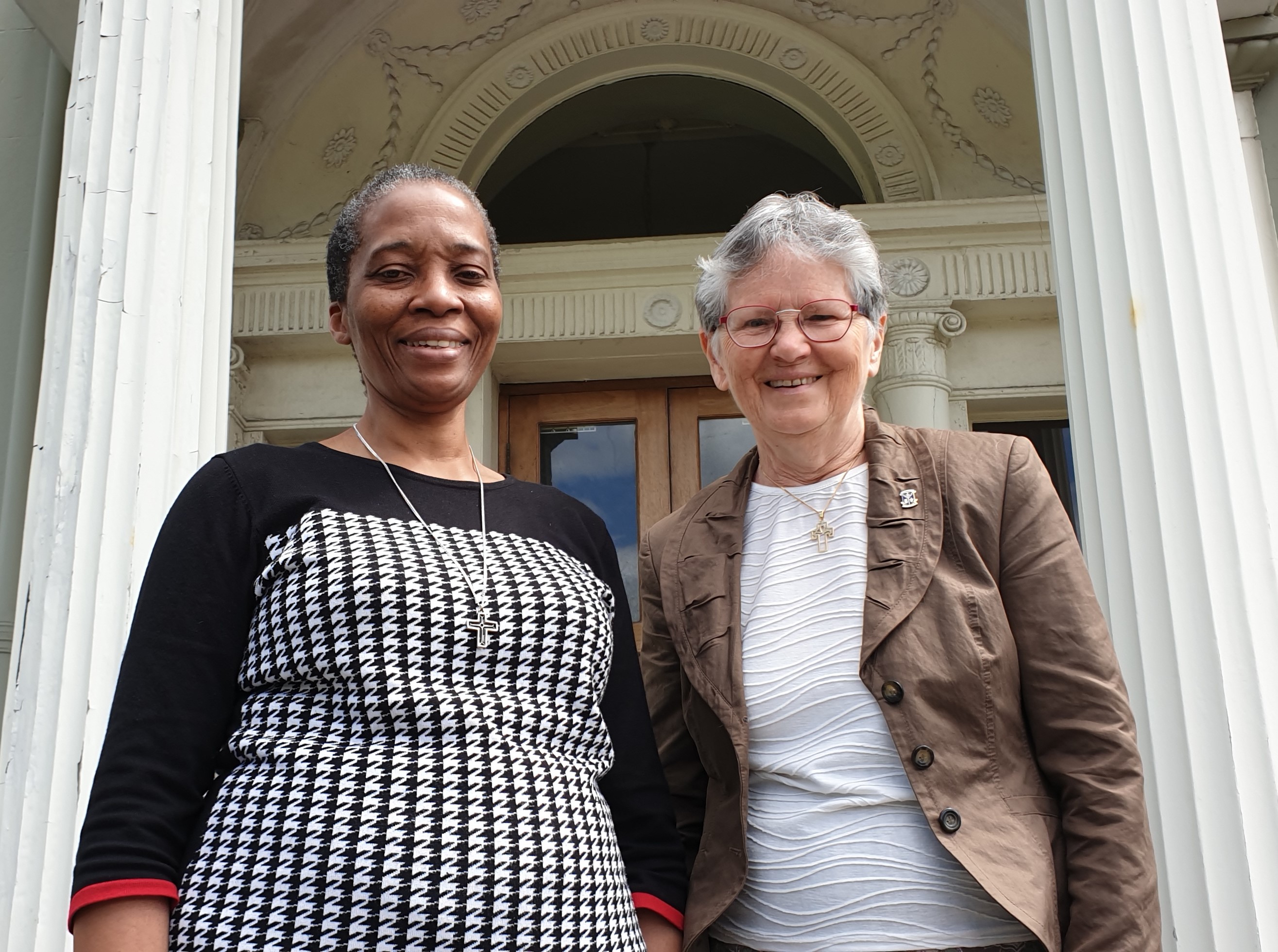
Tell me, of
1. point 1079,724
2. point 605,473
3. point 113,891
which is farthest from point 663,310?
point 113,891

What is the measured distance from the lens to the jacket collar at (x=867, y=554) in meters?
1.63

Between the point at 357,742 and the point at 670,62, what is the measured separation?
209 inches

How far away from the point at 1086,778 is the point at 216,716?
44.9 inches

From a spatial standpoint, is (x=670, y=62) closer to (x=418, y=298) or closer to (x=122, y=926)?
(x=418, y=298)

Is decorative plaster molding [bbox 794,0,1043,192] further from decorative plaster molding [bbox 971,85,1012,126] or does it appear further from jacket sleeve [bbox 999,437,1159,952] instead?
jacket sleeve [bbox 999,437,1159,952]

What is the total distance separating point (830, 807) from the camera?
60.6 inches

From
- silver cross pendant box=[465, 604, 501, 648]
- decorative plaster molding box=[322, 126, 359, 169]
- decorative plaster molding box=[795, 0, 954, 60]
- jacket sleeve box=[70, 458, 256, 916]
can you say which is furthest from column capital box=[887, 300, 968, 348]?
jacket sleeve box=[70, 458, 256, 916]

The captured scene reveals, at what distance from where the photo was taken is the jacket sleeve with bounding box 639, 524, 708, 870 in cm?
180

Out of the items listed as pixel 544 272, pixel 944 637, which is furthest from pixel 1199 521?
pixel 544 272

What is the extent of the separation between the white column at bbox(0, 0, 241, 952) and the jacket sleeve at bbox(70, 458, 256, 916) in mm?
1480

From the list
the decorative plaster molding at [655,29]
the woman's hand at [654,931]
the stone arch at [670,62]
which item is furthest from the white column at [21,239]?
the woman's hand at [654,931]

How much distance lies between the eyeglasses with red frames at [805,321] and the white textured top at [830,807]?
1.06 ft

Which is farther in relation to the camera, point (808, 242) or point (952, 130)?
point (952, 130)

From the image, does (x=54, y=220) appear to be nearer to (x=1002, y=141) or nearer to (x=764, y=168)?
(x=1002, y=141)
